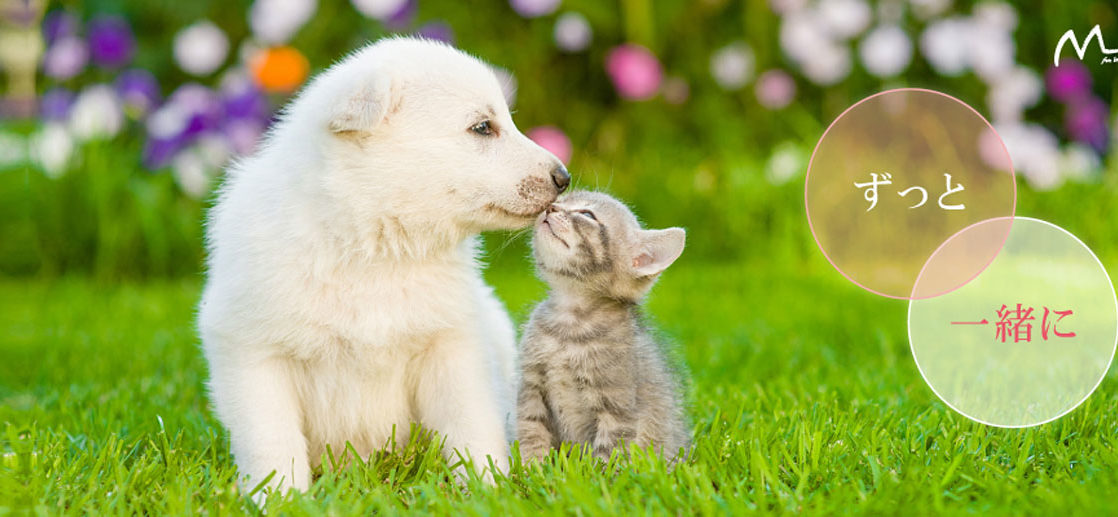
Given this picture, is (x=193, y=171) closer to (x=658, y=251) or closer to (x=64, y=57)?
(x=64, y=57)

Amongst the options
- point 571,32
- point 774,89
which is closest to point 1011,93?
point 774,89

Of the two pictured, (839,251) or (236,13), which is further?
(236,13)

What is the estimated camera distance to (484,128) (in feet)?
9.77

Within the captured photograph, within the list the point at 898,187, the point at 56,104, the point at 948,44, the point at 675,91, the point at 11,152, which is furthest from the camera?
the point at 11,152

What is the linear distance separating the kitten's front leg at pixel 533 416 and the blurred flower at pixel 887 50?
6.45 metres

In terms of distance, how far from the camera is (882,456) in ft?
9.32

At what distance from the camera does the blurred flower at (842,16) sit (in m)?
8.59

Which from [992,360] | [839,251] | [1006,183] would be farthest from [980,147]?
[992,360]

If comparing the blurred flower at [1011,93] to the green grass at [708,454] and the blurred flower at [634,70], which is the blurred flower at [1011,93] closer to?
the blurred flower at [634,70]

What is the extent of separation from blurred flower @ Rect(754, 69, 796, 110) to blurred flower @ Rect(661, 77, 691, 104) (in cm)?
66

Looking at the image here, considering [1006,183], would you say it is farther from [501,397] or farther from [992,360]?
[501,397]

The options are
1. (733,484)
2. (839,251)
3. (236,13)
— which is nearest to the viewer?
(733,484)

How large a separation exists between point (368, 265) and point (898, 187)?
215 inches

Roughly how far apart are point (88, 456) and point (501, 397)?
1.25 metres
